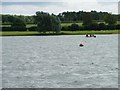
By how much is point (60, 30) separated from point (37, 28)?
10062 millimetres

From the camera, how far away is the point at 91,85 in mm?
33281

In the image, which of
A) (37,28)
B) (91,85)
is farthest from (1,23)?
(91,85)

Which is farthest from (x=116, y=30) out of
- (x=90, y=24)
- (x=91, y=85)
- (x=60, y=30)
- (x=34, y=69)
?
(x=91, y=85)

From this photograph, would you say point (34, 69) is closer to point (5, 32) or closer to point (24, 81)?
point (24, 81)

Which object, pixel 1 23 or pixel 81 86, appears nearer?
pixel 81 86

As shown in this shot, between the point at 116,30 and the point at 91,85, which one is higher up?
the point at 91,85

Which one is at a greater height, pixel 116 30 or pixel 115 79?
pixel 115 79

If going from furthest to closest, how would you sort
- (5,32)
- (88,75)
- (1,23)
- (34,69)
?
(1,23), (5,32), (34,69), (88,75)

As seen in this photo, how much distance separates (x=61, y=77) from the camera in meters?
38.0

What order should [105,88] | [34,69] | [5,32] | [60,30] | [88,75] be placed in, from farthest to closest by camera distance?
→ [5,32] < [60,30] < [34,69] < [88,75] < [105,88]

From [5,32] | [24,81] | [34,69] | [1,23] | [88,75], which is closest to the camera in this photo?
[24,81]

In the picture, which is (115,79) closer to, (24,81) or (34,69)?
(24,81)

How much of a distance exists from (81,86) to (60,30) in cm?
13354

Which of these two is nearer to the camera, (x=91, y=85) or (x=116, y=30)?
(x=91, y=85)
